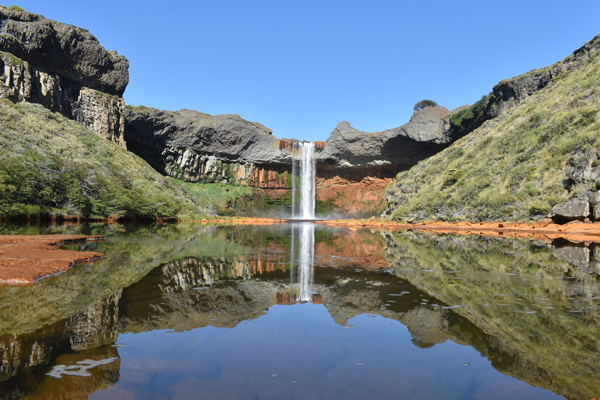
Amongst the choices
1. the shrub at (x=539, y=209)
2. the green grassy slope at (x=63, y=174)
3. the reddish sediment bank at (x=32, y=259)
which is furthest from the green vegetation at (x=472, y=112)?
the reddish sediment bank at (x=32, y=259)

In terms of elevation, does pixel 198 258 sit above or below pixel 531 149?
below

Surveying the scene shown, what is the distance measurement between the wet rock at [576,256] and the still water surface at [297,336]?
7.49ft

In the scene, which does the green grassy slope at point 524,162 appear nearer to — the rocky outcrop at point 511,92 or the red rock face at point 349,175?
the rocky outcrop at point 511,92

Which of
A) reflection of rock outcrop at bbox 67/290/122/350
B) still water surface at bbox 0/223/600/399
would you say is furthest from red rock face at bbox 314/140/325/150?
reflection of rock outcrop at bbox 67/290/122/350

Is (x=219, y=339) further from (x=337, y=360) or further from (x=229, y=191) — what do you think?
(x=229, y=191)

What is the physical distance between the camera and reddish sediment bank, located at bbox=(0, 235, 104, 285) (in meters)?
6.81

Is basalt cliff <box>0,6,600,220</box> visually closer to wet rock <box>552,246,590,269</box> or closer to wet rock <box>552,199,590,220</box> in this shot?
wet rock <box>552,199,590,220</box>

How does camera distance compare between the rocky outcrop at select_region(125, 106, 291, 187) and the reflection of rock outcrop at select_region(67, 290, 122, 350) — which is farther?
the rocky outcrop at select_region(125, 106, 291, 187)

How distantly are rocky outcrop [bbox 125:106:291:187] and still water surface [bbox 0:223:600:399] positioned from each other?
56.8 meters

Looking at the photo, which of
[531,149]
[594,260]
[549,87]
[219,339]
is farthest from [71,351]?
[549,87]

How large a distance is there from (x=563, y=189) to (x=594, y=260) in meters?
17.6

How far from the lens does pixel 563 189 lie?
2523 cm

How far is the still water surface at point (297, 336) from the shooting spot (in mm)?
3188

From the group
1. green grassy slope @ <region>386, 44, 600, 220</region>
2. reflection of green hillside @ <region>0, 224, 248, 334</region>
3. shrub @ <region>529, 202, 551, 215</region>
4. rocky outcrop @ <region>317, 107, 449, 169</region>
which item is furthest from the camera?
rocky outcrop @ <region>317, 107, 449, 169</region>
